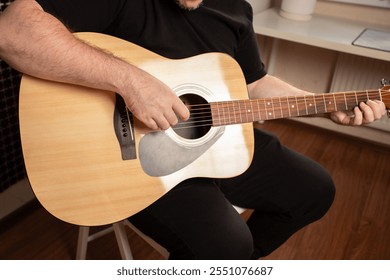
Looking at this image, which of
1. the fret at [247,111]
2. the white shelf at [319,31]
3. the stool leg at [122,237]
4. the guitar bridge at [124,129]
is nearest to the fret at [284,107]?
the fret at [247,111]

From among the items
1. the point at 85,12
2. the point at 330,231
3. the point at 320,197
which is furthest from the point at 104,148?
the point at 330,231

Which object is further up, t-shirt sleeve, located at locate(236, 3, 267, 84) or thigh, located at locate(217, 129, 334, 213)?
t-shirt sleeve, located at locate(236, 3, 267, 84)

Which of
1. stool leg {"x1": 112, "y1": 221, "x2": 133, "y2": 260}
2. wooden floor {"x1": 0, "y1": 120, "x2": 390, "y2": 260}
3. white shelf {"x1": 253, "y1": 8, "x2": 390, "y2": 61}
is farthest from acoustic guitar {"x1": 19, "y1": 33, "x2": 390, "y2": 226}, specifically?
white shelf {"x1": 253, "y1": 8, "x2": 390, "y2": 61}

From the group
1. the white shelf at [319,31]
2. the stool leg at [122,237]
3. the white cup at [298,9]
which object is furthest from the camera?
the white cup at [298,9]

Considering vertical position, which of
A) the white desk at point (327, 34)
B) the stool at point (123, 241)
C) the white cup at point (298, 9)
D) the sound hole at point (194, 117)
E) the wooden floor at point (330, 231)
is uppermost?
the sound hole at point (194, 117)

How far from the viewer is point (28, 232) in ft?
A: 4.97

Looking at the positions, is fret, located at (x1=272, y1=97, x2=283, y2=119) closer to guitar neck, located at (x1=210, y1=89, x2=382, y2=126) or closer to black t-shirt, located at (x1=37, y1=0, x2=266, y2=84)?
guitar neck, located at (x1=210, y1=89, x2=382, y2=126)

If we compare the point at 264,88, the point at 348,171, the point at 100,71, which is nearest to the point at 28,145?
the point at 100,71

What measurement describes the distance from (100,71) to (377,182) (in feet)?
5.99

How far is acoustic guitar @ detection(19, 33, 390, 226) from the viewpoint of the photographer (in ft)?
2.66

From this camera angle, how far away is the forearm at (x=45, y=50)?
2.50ft

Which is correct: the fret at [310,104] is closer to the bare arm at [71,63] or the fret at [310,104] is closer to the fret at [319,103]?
the fret at [319,103]

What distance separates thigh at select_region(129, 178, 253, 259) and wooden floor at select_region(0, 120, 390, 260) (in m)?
0.61
